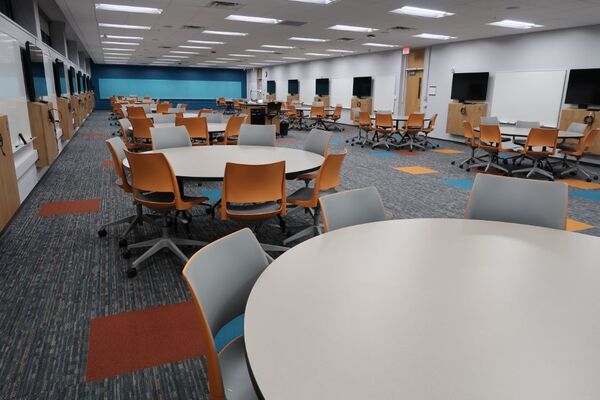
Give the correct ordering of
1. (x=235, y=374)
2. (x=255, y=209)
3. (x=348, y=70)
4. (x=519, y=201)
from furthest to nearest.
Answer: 1. (x=348, y=70)
2. (x=255, y=209)
3. (x=519, y=201)
4. (x=235, y=374)

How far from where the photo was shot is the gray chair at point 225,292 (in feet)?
3.73

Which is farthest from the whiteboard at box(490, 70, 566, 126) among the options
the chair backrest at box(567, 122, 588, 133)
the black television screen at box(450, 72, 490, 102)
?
the chair backrest at box(567, 122, 588, 133)

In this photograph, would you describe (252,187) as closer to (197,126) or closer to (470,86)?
(197,126)

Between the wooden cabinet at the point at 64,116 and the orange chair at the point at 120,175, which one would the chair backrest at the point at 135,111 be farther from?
the orange chair at the point at 120,175

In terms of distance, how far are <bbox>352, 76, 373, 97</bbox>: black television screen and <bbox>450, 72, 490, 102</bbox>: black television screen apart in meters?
4.37

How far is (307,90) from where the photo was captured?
67.3 feet

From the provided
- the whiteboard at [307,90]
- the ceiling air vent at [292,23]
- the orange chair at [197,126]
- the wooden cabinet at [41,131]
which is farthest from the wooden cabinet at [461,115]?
the wooden cabinet at [41,131]

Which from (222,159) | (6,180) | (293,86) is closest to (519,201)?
(222,159)

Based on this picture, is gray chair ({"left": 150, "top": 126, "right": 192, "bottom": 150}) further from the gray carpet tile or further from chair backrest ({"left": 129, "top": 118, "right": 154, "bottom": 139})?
chair backrest ({"left": 129, "top": 118, "right": 154, "bottom": 139})

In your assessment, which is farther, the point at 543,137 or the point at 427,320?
the point at 543,137

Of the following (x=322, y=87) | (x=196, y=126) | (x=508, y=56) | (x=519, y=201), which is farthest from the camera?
(x=322, y=87)

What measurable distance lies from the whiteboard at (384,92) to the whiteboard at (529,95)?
14.3ft

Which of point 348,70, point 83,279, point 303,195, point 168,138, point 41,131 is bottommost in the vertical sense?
point 83,279

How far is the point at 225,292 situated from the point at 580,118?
9.46 m
